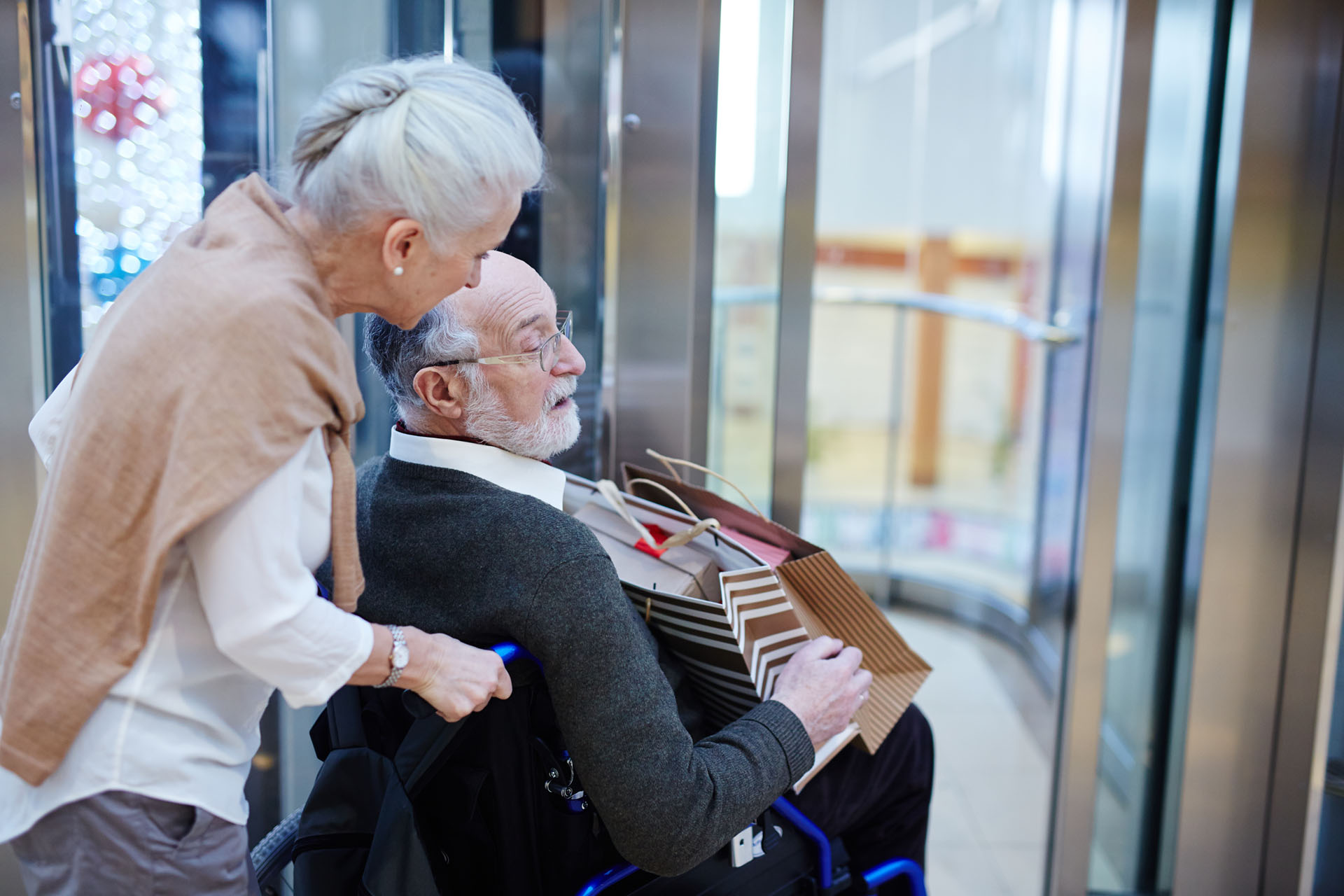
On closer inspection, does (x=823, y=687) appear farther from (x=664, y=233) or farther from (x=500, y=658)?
(x=664, y=233)

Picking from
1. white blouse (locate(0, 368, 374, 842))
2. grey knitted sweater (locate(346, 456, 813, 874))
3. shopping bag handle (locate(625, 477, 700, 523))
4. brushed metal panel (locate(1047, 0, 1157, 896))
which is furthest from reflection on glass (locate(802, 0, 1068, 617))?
white blouse (locate(0, 368, 374, 842))

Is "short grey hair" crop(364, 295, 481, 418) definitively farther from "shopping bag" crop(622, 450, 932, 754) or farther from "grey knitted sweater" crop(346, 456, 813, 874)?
"shopping bag" crop(622, 450, 932, 754)

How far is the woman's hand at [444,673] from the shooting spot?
913 millimetres

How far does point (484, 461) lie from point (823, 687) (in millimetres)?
522

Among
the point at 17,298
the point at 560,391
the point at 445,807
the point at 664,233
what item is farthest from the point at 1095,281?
the point at 17,298

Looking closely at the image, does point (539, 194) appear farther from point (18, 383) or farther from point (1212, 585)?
point (1212, 585)

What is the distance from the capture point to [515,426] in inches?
48.4

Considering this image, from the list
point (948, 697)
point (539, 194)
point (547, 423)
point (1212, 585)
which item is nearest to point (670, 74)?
point (539, 194)

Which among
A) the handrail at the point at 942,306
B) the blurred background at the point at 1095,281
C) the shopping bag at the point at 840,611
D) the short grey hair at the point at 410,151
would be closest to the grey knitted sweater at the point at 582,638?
the shopping bag at the point at 840,611

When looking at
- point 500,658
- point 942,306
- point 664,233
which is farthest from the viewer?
point 942,306

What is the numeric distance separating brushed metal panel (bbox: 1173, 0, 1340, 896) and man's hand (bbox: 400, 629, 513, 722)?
1374 mm

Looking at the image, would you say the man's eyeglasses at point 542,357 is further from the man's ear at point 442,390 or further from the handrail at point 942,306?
the handrail at point 942,306

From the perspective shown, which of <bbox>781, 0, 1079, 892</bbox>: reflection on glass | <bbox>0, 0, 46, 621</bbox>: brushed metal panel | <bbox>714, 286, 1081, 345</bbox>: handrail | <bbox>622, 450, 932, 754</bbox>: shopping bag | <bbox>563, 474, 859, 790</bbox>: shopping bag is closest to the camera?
<bbox>563, 474, 859, 790</bbox>: shopping bag

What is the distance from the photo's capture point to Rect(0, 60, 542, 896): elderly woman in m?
0.78
